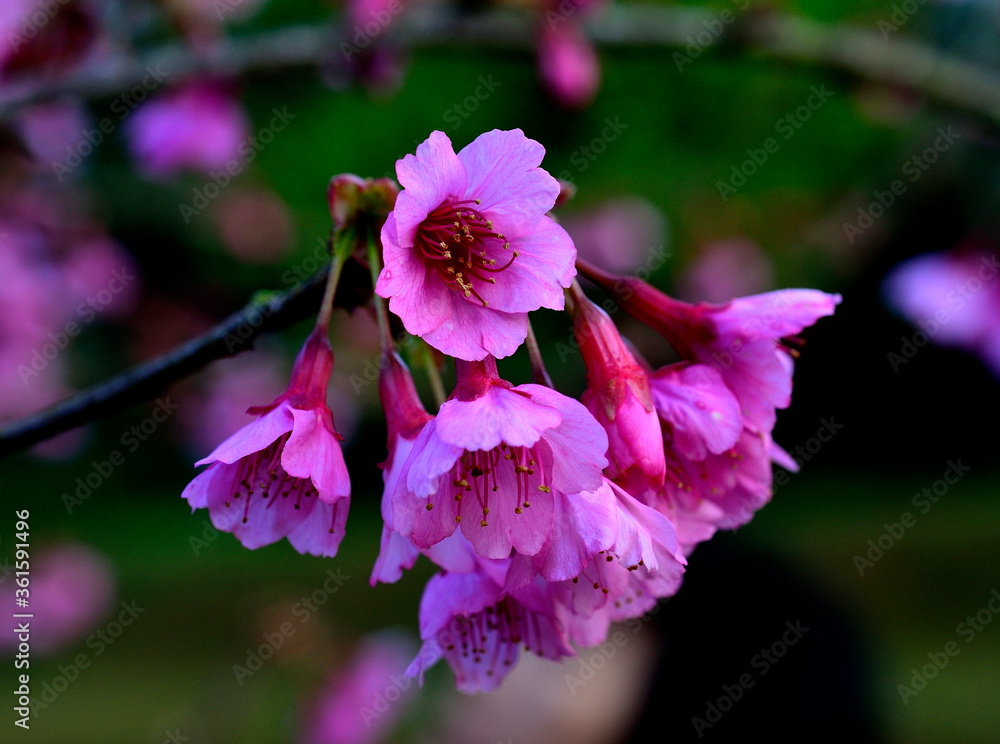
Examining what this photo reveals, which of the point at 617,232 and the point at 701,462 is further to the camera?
the point at 617,232

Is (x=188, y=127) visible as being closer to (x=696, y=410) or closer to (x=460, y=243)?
(x=460, y=243)

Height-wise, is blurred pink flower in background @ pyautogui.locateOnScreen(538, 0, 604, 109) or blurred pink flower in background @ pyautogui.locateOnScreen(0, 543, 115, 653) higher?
blurred pink flower in background @ pyautogui.locateOnScreen(538, 0, 604, 109)

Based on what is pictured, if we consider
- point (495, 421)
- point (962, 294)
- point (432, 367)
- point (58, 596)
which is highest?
point (495, 421)

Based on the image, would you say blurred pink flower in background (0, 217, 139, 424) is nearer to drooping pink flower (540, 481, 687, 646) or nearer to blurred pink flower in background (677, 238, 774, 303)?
drooping pink flower (540, 481, 687, 646)

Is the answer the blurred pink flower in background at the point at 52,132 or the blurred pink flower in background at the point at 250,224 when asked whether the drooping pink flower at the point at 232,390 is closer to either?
the blurred pink flower in background at the point at 250,224

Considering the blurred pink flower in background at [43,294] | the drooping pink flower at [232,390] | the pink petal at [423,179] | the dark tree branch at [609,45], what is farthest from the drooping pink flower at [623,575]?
the drooping pink flower at [232,390]

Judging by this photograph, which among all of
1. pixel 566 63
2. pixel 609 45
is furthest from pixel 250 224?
pixel 609 45

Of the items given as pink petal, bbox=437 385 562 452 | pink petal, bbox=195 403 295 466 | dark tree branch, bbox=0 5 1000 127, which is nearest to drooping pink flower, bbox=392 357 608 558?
pink petal, bbox=437 385 562 452

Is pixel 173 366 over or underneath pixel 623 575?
over
